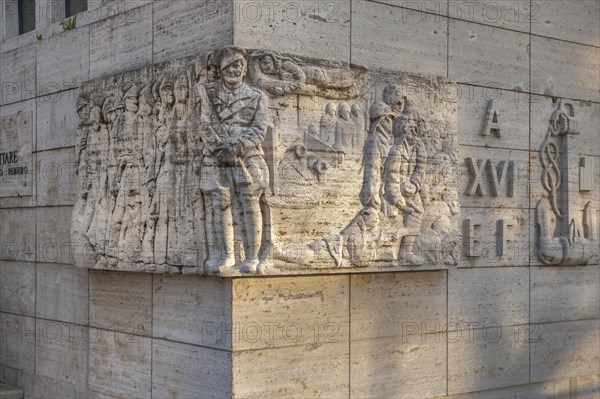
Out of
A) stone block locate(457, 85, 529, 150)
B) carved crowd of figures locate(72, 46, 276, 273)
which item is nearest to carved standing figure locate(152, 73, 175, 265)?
carved crowd of figures locate(72, 46, 276, 273)

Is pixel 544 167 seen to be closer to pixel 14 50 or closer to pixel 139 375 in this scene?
pixel 139 375

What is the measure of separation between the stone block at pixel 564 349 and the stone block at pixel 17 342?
6209mm

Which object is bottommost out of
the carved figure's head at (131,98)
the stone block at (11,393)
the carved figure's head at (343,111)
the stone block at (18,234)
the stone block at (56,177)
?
the stone block at (11,393)

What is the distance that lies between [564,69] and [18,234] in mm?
7260

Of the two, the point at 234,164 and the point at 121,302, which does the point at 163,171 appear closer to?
the point at 234,164

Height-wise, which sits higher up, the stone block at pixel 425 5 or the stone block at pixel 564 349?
the stone block at pixel 425 5

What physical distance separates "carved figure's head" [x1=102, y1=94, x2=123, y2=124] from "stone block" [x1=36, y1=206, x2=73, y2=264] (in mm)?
1543

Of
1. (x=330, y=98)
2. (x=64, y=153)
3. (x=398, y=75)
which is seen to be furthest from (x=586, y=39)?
(x=64, y=153)

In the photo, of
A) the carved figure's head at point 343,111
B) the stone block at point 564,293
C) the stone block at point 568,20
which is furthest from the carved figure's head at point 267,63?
the stone block at point 564,293

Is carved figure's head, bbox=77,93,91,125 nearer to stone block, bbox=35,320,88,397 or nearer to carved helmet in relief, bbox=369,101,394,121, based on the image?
stone block, bbox=35,320,88,397

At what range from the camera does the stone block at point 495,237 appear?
11484mm

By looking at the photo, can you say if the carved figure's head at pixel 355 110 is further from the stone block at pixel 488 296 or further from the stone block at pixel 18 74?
the stone block at pixel 18 74

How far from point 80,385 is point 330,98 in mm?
4521

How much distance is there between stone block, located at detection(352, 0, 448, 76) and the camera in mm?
10570
